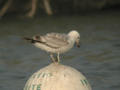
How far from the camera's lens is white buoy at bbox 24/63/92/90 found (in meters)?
7.50

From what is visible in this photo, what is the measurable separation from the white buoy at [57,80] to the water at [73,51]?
3812mm

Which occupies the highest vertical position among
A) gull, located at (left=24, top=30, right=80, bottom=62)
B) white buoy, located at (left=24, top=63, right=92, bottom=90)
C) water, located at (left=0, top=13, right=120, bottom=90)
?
water, located at (left=0, top=13, right=120, bottom=90)

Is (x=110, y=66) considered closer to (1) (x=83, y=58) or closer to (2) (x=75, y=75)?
(1) (x=83, y=58)

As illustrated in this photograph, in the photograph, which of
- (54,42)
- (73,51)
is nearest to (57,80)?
(54,42)

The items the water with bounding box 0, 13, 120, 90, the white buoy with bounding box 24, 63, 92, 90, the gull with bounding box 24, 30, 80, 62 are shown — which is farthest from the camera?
the water with bounding box 0, 13, 120, 90

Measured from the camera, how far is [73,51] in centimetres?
1547

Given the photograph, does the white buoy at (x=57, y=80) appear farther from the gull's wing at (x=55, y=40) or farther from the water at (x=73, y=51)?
the water at (x=73, y=51)

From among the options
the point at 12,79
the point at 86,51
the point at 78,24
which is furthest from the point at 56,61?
the point at 78,24

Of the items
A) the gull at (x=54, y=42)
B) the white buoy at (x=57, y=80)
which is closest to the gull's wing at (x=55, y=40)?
the gull at (x=54, y=42)

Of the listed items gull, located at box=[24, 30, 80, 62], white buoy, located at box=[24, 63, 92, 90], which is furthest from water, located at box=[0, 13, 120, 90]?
white buoy, located at box=[24, 63, 92, 90]

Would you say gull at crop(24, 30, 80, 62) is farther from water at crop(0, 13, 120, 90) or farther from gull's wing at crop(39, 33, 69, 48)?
water at crop(0, 13, 120, 90)

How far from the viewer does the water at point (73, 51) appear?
41.3 feet

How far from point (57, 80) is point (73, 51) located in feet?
26.1

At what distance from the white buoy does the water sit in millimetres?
3812
